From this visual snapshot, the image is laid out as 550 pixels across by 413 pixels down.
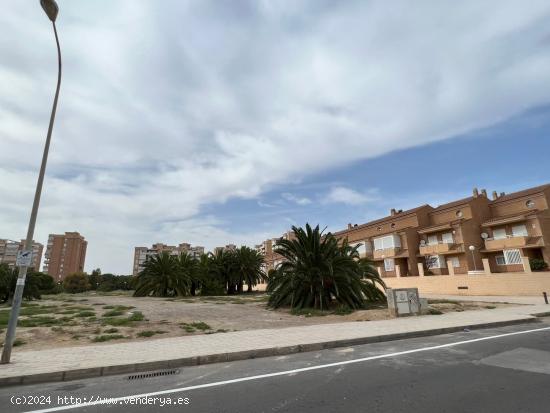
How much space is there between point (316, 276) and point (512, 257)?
2982cm

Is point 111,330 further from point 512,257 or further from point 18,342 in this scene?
point 512,257

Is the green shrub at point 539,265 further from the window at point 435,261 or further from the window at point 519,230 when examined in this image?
the window at point 435,261

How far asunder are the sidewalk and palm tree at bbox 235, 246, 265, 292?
121 feet

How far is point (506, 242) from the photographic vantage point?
3728 centimetres

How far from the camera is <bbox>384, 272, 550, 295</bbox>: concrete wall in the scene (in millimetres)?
23516

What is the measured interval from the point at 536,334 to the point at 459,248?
3376 cm

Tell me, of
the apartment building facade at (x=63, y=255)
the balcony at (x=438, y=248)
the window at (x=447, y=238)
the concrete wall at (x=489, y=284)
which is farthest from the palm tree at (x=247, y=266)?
the apartment building facade at (x=63, y=255)

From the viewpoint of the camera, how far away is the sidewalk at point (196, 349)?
647 cm

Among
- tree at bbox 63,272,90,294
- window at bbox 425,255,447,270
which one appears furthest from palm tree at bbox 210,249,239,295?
tree at bbox 63,272,90,294

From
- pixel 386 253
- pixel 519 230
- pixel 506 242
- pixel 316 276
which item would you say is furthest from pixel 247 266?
pixel 519 230

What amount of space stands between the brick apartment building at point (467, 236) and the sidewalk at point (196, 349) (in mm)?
22810

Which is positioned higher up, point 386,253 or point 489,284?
point 386,253

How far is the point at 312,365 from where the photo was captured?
22.3ft

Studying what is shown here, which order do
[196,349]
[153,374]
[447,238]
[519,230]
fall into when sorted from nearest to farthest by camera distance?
[153,374]
[196,349]
[519,230]
[447,238]
